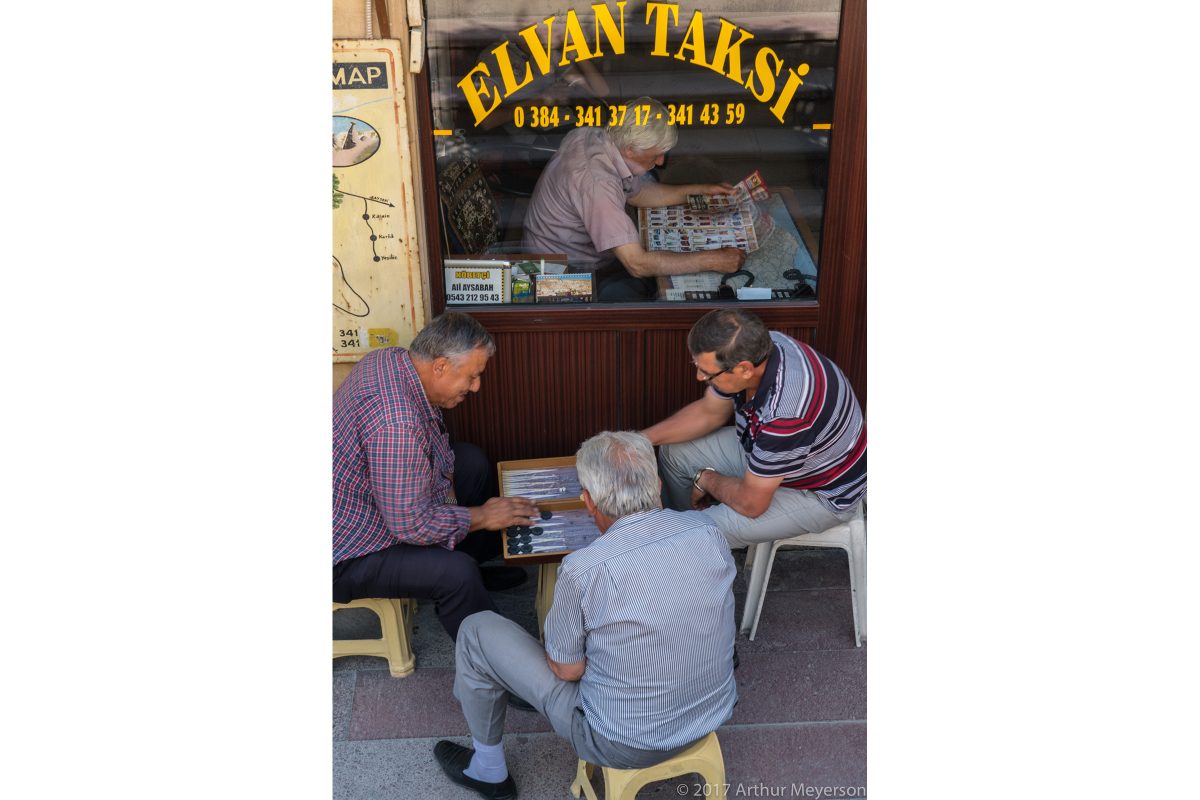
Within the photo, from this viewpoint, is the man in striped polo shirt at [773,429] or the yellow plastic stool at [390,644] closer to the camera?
the man in striped polo shirt at [773,429]

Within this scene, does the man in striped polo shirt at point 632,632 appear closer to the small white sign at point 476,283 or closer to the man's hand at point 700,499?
the man's hand at point 700,499

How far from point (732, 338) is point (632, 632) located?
3.36 ft

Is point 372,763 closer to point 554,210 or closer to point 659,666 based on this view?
point 659,666

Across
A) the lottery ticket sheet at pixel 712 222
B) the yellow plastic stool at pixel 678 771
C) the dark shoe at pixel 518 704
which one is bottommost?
the dark shoe at pixel 518 704

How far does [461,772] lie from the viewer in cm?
290

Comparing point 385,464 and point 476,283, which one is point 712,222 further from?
point 385,464

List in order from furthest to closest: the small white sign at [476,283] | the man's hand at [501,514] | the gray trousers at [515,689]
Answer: the small white sign at [476,283] → the man's hand at [501,514] → the gray trousers at [515,689]

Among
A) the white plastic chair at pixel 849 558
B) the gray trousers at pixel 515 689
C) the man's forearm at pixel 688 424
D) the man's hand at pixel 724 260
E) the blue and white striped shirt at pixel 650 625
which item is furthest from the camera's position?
the man's hand at pixel 724 260

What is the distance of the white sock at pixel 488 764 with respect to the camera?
2.80 m

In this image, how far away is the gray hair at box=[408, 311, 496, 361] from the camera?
2992 millimetres

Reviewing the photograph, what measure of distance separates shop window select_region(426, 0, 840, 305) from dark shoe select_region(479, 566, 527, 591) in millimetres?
1047

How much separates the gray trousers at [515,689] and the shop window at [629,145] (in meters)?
1.48

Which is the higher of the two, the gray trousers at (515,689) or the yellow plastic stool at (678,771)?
the gray trousers at (515,689)

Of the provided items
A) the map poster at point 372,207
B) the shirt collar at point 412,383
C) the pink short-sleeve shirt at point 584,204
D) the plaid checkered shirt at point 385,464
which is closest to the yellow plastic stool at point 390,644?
the plaid checkered shirt at point 385,464
